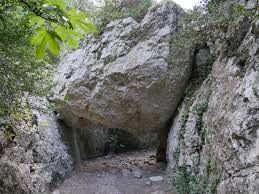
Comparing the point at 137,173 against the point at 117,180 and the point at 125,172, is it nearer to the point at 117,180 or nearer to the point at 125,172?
the point at 125,172

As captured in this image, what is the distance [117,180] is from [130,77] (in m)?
2.62

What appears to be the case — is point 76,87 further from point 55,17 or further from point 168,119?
point 55,17

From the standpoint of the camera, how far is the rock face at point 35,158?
402 cm

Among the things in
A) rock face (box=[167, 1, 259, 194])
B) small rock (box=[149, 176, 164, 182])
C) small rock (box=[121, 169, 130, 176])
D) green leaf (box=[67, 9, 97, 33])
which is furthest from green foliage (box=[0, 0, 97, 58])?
small rock (box=[121, 169, 130, 176])

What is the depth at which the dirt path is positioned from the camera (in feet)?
19.6

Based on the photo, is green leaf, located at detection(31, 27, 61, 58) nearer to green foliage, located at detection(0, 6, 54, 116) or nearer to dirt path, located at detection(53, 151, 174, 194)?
green foliage, located at detection(0, 6, 54, 116)

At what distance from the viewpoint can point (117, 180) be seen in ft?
21.8

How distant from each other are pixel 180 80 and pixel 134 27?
66.9 inches

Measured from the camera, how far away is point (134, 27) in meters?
6.37

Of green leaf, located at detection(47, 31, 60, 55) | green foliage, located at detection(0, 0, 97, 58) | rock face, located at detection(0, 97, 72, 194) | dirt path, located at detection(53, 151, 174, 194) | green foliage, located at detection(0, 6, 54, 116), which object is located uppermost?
green foliage, located at detection(0, 6, 54, 116)

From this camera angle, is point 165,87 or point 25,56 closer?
point 25,56

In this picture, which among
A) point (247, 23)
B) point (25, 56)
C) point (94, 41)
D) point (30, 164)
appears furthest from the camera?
point (94, 41)

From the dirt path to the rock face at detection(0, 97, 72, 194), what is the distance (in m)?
0.41

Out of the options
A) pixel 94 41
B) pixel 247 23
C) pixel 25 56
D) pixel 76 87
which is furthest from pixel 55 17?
pixel 94 41
